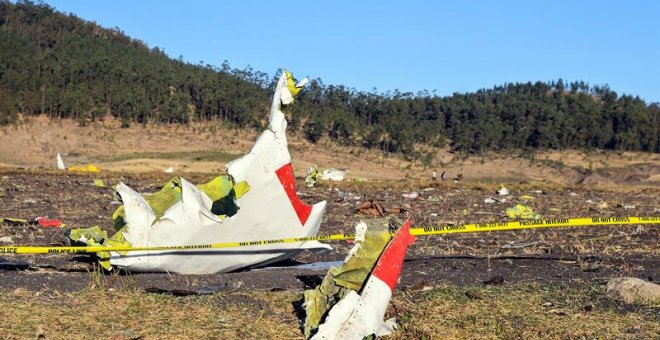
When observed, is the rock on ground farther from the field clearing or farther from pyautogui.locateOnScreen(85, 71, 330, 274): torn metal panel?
pyautogui.locateOnScreen(85, 71, 330, 274): torn metal panel

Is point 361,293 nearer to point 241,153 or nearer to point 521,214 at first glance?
point 521,214

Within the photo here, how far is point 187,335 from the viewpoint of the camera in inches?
173

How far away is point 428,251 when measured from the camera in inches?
338

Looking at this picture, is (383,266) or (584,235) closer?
(383,266)

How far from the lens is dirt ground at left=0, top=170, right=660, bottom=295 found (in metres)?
6.10

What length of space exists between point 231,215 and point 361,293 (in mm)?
2332

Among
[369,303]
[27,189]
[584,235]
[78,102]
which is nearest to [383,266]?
[369,303]

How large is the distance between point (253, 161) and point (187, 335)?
238 centimetres

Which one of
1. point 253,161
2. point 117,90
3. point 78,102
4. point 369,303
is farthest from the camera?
point 117,90

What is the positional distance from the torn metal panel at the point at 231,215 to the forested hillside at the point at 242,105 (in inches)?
1809

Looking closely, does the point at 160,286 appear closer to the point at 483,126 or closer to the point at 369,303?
the point at 369,303

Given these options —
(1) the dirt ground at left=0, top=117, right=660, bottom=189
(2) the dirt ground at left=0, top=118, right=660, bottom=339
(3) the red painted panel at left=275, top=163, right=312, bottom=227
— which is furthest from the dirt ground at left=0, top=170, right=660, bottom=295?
(1) the dirt ground at left=0, top=117, right=660, bottom=189

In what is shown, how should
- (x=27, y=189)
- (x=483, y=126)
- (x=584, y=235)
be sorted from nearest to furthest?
(x=584, y=235) < (x=27, y=189) < (x=483, y=126)

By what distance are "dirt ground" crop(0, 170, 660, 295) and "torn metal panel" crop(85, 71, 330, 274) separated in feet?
0.52
